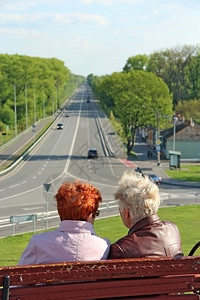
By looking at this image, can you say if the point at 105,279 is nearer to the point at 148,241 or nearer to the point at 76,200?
the point at 148,241

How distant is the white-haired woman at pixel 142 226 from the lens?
12.6 feet

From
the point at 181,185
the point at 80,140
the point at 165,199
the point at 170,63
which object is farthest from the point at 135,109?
the point at 170,63

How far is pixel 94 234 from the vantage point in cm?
396

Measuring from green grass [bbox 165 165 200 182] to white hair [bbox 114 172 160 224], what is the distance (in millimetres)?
39879

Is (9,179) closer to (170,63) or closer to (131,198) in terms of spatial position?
(131,198)

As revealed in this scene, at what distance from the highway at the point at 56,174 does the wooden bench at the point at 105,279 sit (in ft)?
61.7

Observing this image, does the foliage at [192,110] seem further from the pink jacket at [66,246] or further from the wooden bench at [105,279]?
the wooden bench at [105,279]

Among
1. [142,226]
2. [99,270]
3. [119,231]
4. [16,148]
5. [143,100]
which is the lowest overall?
[16,148]

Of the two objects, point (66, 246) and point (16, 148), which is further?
point (16, 148)

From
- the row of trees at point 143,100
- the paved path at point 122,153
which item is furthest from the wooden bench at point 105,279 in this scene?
the row of trees at point 143,100

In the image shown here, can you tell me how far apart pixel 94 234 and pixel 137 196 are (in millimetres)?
442

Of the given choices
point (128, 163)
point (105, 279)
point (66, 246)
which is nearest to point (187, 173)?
point (128, 163)

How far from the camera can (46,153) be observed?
59.0 meters

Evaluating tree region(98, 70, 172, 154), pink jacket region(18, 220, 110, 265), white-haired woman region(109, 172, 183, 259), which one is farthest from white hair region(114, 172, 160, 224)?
tree region(98, 70, 172, 154)
